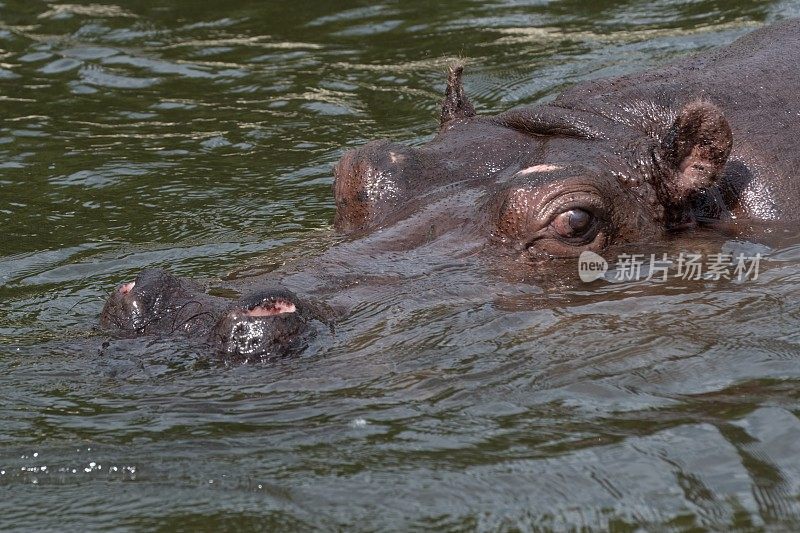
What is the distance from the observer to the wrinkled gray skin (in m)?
6.41

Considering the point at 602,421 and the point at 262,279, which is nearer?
the point at 602,421

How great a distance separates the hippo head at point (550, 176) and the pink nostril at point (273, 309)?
146 cm

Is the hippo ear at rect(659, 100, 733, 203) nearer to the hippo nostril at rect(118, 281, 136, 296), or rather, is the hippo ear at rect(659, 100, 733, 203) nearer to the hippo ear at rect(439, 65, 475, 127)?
the hippo ear at rect(439, 65, 475, 127)

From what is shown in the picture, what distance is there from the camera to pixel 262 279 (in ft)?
21.2

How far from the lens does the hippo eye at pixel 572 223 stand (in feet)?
21.9

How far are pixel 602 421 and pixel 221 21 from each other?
1067 cm

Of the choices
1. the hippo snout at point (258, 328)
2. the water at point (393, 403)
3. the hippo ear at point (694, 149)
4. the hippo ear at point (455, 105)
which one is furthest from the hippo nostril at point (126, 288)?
the hippo ear at point (694, 149)

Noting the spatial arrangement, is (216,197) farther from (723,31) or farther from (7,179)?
(723,31)

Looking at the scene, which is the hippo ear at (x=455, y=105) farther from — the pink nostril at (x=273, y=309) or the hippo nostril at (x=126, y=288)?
the pink nostril at (x=273, y=309)

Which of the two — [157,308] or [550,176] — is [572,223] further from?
[157,308]

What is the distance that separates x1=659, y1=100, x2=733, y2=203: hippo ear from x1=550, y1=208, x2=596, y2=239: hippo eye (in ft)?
2.08

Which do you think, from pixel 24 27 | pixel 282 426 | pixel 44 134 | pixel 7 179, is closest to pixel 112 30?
pixel 24 27

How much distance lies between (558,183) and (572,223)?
22 cm

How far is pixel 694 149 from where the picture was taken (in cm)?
701
